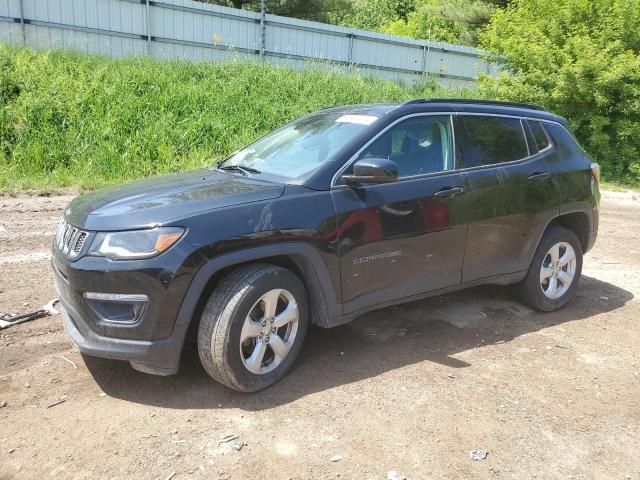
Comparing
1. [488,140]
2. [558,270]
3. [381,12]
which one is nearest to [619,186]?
[558,270]

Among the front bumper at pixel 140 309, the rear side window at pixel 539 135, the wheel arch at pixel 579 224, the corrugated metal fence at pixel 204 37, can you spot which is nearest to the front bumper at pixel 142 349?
the front bumper at pixel 140 309

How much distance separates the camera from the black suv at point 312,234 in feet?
10.6

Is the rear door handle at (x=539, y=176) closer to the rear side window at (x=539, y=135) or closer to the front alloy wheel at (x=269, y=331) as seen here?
the rear side window at (x=539, y=135)

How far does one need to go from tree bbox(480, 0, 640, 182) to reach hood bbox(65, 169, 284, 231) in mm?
13175

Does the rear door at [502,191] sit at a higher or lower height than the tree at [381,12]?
lower

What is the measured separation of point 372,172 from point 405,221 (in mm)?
501

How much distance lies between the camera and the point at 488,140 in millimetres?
4789

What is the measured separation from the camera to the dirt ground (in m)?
2.94

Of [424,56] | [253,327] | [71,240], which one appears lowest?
[253,327]

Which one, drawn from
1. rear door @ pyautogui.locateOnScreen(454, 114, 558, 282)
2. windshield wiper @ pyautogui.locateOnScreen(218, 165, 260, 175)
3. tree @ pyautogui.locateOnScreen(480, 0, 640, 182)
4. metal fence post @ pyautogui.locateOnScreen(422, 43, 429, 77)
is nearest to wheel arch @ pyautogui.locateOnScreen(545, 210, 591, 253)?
rear door @ pyautogui.locateOnScreen(454, 114, 558, 282)

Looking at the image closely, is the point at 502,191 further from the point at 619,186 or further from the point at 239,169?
the point at 619,186

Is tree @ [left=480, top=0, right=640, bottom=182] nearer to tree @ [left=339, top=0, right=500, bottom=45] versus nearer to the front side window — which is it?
tree @ [left=339, top=0, right=500, bottom=45]

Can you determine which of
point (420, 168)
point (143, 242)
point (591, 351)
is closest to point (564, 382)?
point (591, 351)

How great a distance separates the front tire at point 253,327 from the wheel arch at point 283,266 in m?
0.08
